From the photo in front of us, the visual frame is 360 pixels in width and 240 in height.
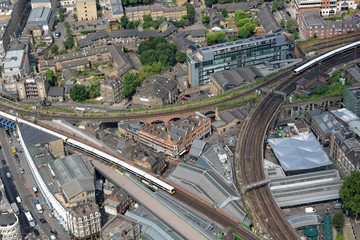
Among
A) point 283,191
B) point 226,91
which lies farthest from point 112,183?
point 226,91

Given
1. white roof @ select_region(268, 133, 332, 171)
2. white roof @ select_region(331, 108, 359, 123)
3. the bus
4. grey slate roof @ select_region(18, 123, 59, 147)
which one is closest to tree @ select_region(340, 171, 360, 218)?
white roof @ select_region(268, 133, 332, 171)

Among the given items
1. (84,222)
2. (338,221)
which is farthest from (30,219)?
(338,221)

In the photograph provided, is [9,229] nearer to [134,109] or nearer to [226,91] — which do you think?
[134,109]

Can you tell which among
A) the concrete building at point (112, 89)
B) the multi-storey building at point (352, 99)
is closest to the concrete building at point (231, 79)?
the concrete building at point (112, 89)

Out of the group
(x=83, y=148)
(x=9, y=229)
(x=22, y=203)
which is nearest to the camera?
(x=9, y=229)

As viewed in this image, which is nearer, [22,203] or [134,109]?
[22,203]

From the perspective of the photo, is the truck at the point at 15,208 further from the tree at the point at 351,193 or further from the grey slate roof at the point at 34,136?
the tree at the point at 351,193
